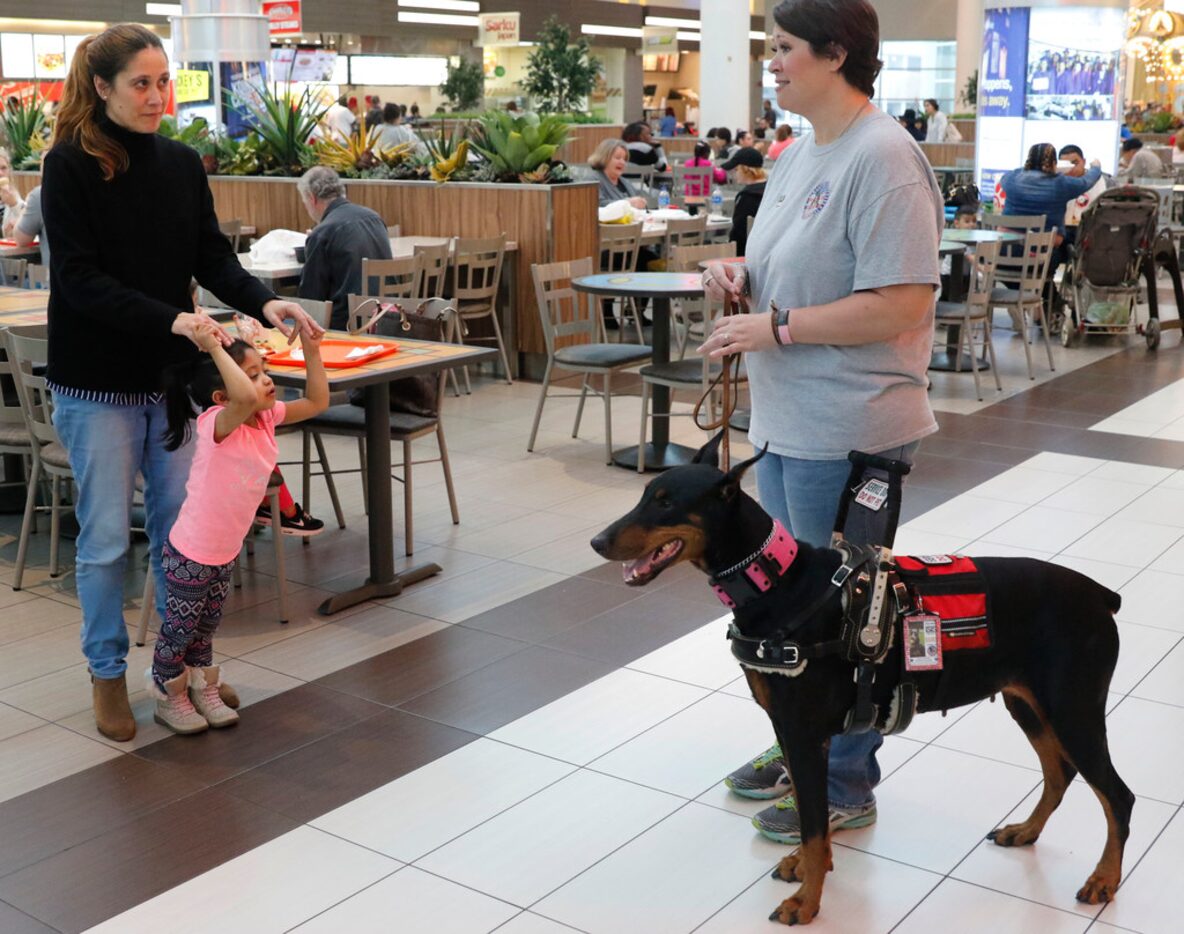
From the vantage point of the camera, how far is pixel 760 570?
231 cm

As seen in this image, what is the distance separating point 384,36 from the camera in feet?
78.7

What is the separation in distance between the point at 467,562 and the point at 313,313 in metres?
1.06

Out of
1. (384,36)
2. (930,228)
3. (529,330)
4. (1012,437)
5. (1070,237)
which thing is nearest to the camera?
(930,228)

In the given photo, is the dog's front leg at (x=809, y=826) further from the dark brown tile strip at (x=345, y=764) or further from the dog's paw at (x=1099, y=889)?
the dark brown tile strip at (x=345, y=764)

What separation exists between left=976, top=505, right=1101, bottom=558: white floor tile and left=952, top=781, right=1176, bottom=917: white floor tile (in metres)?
2.01

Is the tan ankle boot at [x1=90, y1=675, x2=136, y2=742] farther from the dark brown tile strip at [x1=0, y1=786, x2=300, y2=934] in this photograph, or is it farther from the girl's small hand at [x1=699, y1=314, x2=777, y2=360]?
the girl's small hand at [x1=699, y1=314, x2=777, y2=360]

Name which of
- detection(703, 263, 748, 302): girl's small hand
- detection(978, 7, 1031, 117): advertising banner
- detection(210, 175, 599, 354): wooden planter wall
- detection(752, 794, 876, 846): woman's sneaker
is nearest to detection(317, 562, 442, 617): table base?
detection(752, 794, 876, 846): woman's sneaker

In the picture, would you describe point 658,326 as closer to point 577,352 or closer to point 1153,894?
point 577,352

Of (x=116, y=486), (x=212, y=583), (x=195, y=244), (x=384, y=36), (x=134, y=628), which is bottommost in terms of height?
(x=134, y=628)

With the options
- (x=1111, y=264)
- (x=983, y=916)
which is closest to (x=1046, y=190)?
(x=1111, y=264)

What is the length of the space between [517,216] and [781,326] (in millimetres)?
5732

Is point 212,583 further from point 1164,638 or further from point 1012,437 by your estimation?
point 1012,437

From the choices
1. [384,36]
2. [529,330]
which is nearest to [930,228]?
[529,330]

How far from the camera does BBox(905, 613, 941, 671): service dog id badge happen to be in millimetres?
2373
